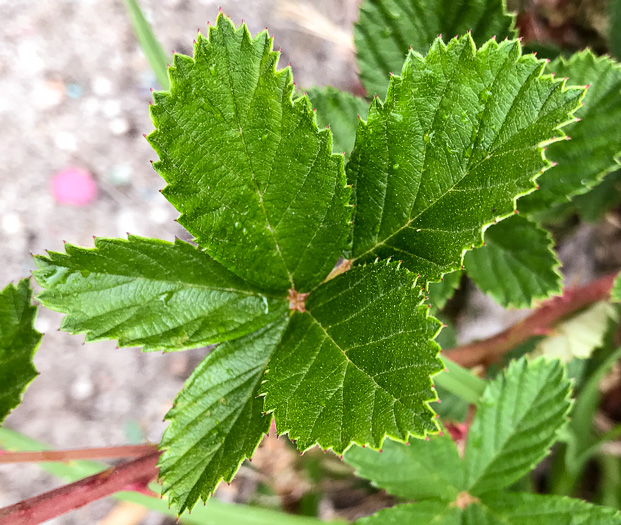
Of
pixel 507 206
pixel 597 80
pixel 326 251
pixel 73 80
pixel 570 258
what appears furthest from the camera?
pixel 73 80

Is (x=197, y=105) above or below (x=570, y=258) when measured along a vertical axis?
above

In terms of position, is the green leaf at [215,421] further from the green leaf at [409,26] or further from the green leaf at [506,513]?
the green leaf at [409,26]

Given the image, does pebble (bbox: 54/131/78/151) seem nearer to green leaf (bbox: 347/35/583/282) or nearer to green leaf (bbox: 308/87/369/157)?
green leaf (bbox: 308/87/369/157)

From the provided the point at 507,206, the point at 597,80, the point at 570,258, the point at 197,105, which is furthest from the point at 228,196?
the point at 570,258

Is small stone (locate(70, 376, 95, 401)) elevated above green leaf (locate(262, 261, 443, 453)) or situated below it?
above

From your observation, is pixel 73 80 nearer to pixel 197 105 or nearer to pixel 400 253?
pixel 197 105

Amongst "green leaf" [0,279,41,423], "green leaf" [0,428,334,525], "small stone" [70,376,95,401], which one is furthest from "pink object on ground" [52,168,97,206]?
"green leaf" [0,279,41,423]

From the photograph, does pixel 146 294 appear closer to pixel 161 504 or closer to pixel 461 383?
pixel 161 504
